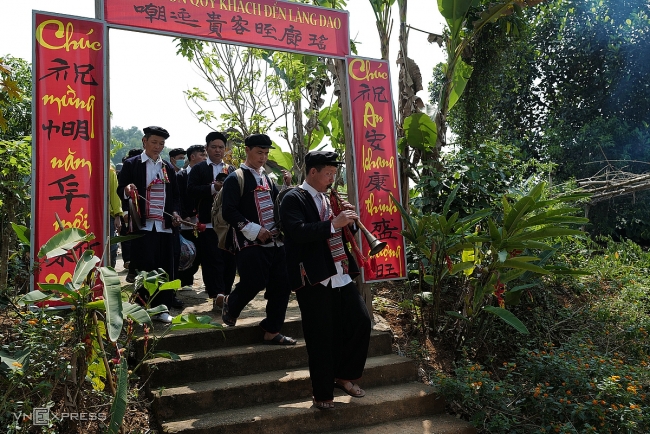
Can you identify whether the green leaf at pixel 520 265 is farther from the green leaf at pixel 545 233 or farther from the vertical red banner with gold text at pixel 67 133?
the vertical red banner with gold text at pixel 67 133

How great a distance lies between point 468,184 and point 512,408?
298cm

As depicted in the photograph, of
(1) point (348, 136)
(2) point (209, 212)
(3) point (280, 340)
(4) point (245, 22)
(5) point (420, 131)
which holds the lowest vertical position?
(3) point (280, 340)

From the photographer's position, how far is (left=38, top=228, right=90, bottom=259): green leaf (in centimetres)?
383

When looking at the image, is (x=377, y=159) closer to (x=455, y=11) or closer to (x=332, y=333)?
(x=332, y=333)

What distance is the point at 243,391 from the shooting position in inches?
176

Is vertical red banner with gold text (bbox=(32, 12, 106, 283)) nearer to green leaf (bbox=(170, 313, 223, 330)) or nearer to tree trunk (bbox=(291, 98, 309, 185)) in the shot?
green leaf (bbox=(170, 313, 223, 330))

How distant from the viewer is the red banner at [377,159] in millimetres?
5836

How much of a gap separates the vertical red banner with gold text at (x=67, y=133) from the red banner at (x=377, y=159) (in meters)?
2.25

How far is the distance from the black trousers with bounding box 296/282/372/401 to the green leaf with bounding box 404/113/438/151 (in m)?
3.31

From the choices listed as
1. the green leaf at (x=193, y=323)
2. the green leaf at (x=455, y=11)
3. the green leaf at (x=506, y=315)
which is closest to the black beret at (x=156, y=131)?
the green leaf at (x=193, y=323)

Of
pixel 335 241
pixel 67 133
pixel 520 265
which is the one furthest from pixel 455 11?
pixel 67 133

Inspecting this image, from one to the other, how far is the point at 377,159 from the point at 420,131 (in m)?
1.51

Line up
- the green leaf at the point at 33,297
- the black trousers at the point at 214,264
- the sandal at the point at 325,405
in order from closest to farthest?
the green leaf at the point at 33,297 → the sandal at the point at 325,405 → the black trousers at the point at 214,264

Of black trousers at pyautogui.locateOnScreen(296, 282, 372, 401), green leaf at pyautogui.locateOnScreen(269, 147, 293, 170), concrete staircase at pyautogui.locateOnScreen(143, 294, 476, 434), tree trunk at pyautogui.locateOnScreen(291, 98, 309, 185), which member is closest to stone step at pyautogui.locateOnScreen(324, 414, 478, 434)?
concrete staircase at pyautogui.locateOnScreen(143, 294, 476, 434)
